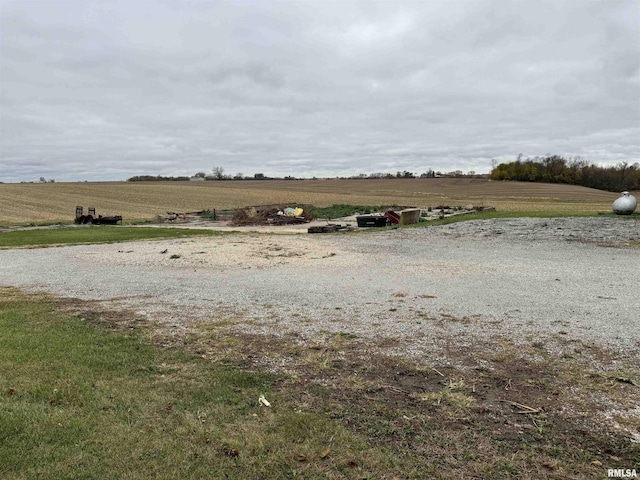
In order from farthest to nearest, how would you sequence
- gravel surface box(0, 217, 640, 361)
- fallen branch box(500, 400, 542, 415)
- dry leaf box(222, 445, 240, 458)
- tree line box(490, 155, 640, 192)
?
tree line box(490, 155, 640, 192)
gravel surface box(0, 217, 640, 361)
fallen branch box(500, 400, 542, 415)
dry leaf box(222, 445, 240, 458)

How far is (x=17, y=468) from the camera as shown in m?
3.13

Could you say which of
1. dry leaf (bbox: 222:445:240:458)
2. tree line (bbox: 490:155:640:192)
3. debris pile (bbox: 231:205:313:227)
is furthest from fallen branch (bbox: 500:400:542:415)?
tree line (bbox: 490:155:640:192)

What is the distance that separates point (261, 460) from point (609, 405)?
3.39 meters

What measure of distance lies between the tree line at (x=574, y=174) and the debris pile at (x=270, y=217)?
3450 inches

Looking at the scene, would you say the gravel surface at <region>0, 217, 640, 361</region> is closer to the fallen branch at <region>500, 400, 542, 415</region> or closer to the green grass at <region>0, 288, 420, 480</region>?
the fallen branch at <region>500, 400, 542, 415</region>

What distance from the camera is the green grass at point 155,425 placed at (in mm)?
3213

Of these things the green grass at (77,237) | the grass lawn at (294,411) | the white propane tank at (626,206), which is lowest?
the grass lawn at (294,411)

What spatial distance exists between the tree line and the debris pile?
87619 mm

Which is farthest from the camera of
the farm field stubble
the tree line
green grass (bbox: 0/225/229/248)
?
the tree line

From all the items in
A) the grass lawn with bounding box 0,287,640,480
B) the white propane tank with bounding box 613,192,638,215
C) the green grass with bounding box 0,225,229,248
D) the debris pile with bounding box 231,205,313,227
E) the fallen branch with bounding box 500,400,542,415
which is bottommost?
the fallen branch with bounding box 500,400,542,415

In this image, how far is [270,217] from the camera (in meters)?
39.9

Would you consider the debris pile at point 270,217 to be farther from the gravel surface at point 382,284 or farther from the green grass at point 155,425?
the green grass at point 155,425

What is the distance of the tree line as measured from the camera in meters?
101

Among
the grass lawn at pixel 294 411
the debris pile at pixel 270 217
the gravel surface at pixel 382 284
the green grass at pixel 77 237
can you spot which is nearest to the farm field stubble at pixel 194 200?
the debris pile at pixel 270 217
